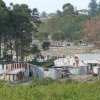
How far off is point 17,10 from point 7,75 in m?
16.4

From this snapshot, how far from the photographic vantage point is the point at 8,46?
41.7 m

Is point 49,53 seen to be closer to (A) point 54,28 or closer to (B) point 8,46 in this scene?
(B) point 8,46

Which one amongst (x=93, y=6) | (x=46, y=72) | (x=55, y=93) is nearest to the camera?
(x=55, y=93)

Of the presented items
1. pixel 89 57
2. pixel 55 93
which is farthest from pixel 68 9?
pixel 55 93

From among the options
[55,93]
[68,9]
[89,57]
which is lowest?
[55,93]

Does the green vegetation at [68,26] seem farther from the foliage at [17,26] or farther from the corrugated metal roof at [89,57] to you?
the corrugated metal roof at [89,57]

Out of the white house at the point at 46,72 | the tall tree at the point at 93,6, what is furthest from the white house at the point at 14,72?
the tall tree at the point at 93,6

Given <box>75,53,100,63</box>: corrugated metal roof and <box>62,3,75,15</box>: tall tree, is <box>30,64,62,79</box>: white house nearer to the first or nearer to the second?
<box>75,53,100,63</box>: corrugated metal roof

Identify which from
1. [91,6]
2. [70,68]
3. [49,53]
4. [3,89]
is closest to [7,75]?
[70,68]

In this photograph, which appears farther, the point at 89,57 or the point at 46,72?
the point at 89,57

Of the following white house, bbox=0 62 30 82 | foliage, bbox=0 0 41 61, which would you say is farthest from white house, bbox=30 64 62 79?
Result: foliage, bbox=0 0 41 61

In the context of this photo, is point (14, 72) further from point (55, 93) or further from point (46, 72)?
point (55, 93)

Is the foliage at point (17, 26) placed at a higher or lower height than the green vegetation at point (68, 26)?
lower

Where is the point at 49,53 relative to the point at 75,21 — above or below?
below
